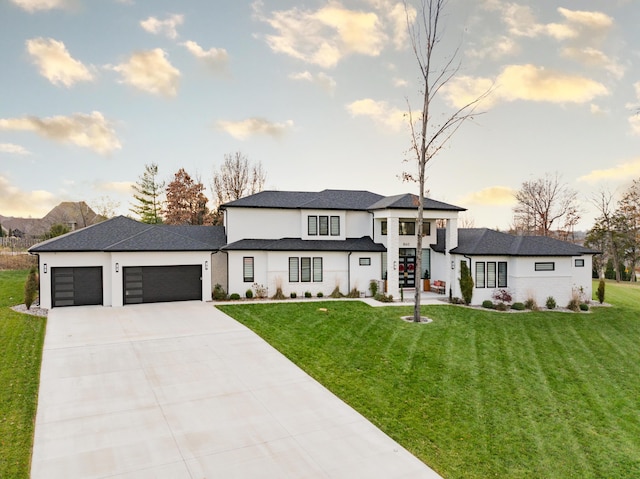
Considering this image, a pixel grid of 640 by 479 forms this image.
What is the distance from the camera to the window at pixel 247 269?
21734mm

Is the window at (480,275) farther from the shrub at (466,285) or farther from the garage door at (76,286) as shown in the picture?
the garage door at (76,286)

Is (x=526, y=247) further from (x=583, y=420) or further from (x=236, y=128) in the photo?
(x=236, y=128)

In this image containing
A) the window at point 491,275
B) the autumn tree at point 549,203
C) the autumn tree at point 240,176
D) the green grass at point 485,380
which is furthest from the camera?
the autumn tree at point 549,203

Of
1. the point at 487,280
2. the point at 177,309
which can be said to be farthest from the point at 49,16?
the point at 487,280

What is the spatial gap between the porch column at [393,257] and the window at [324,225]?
12.9ft

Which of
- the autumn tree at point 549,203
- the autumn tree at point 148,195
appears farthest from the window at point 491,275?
the autumn tree at point 148,195

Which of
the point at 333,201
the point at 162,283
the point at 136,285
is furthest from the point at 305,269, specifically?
the point at 136,285

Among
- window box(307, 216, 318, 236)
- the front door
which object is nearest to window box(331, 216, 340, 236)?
window box(307, 216, 318, 236)

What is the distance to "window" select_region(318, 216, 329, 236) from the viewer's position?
24.0m

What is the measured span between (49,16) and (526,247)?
28.0 meters

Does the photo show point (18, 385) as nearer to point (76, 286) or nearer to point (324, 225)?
point (76, 286)

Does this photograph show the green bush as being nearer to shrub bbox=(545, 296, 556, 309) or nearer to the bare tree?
the bare tree

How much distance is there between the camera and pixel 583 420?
843 cm

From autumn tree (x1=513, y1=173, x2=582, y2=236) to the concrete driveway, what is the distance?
44.7 meters
